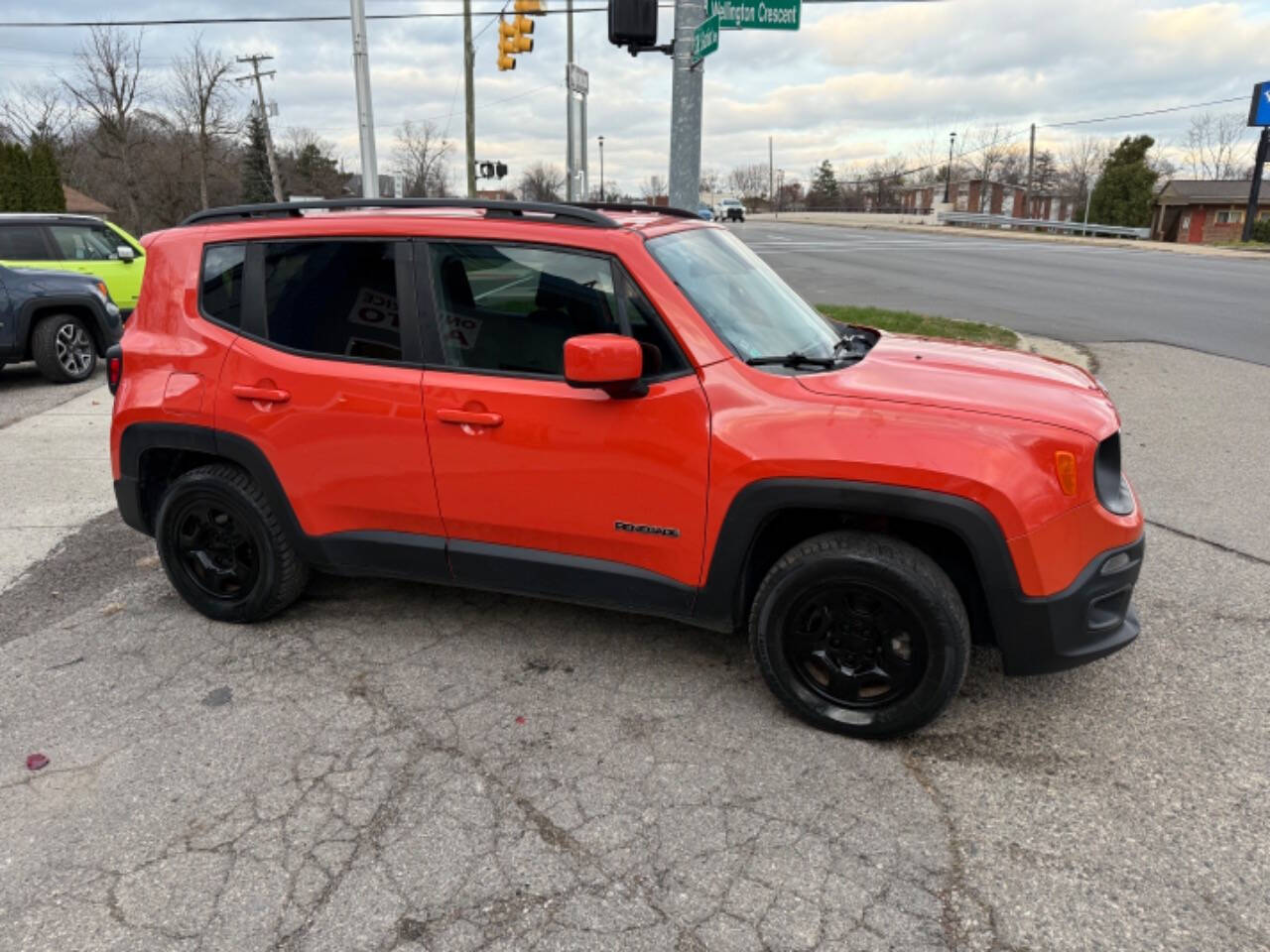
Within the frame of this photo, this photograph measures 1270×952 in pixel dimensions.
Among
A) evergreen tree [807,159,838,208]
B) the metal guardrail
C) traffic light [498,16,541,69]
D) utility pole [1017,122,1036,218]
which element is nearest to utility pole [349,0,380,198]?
traffic light [498,16,541,69]

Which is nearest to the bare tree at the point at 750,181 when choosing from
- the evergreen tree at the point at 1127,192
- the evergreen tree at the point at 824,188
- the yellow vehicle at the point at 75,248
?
the evergreen tree at the point at 824,188

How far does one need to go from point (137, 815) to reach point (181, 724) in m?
0.51

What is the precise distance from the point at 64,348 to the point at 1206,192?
6985cm

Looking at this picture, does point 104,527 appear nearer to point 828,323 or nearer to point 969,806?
point 828,323

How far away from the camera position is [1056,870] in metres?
2.44

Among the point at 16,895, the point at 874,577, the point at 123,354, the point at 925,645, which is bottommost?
the point at 16,895

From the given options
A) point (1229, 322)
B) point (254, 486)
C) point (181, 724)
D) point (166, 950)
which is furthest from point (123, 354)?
point (1229, 322)

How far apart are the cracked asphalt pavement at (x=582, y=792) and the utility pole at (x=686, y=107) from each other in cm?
497

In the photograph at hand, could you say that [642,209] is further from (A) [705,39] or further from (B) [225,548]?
(A) [705,39]

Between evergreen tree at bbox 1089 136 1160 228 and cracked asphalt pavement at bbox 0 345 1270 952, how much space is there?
63206 millimetres

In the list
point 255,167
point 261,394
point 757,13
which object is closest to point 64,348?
point 261,394

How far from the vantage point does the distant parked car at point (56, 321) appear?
891 centimetres

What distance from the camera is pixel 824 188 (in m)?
102

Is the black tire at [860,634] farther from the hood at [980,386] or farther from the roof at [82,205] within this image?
the roof at [82,205]
